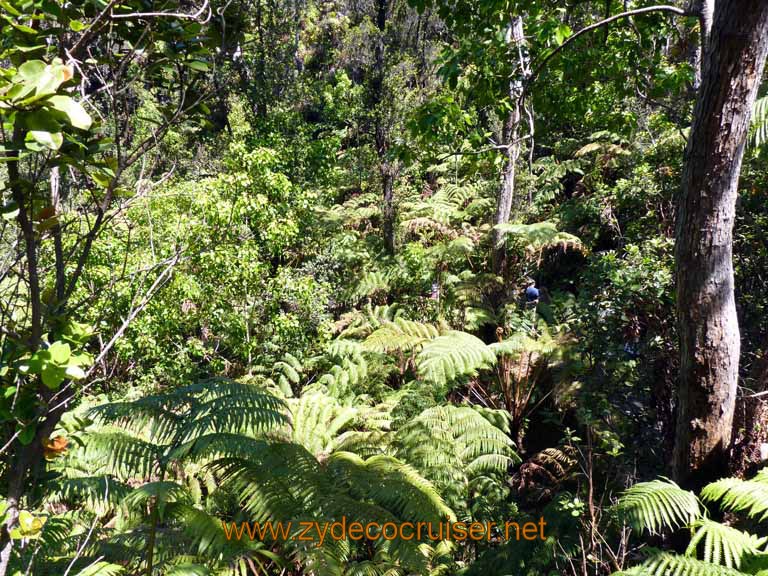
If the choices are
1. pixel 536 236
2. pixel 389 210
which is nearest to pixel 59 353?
pixel 536 236

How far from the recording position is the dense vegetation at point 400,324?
1261mm

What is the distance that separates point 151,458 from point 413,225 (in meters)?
6.33

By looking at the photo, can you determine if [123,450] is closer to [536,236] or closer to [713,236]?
[713,236]

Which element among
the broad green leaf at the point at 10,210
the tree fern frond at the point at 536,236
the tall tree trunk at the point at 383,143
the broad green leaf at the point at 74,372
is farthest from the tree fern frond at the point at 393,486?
the tall tree trunk at the point at 383,143

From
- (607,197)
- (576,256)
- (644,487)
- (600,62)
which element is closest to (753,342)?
(644,487)

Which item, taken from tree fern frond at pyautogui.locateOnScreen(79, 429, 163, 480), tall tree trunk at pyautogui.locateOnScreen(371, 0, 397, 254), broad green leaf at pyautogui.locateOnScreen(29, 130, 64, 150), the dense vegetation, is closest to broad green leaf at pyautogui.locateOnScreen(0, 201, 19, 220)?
the dense vegetation

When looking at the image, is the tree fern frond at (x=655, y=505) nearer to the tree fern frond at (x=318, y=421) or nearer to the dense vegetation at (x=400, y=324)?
the dense vegetation at (x=400, y=324)

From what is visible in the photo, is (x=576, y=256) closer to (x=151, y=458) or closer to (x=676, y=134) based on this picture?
(x=676, y=134)

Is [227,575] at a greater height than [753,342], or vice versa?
[753,342]

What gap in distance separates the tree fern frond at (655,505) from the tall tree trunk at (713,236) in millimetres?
294

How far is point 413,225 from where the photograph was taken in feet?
28.4

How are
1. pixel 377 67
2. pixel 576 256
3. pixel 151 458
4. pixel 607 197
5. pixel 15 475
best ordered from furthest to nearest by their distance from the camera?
1. pixel 377 67
2. pixel 576 256
3. pixel 607 197
4. pixel 151 458
5. pixel 15 475

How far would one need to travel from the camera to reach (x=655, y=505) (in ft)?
8.14

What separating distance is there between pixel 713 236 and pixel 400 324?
4.49m
